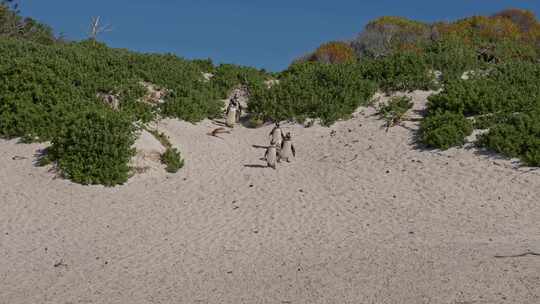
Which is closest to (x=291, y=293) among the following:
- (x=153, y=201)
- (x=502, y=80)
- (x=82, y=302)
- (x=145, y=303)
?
(x=145, y=303)

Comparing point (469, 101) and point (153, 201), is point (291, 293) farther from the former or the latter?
point (469, 101)

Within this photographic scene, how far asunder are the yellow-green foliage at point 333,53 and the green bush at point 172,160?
30108 mm

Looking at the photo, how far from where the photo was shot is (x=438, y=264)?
973 centimetres

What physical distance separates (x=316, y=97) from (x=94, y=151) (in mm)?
8231

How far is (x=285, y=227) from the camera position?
1295cm

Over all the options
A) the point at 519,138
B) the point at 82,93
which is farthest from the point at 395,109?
the point at 82,93

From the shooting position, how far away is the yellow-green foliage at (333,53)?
46406 mm

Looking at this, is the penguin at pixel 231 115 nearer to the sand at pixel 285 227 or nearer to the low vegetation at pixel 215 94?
the low vegetation at pixel 215 94

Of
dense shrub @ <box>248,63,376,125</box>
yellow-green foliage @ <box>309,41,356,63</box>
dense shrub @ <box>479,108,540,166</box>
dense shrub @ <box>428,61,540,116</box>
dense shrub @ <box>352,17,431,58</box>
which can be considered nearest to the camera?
dense shrub @ <box>479,108,540,166</box>

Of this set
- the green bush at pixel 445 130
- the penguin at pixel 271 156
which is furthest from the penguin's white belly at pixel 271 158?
the green bush at pixel 445 130

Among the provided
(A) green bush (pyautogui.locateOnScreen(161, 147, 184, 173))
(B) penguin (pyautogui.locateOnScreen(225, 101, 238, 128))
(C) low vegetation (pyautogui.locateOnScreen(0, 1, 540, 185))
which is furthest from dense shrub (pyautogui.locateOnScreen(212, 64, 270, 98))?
(A) green bush (pyautogui.locateOnScreen(161, 147, 184, 173))

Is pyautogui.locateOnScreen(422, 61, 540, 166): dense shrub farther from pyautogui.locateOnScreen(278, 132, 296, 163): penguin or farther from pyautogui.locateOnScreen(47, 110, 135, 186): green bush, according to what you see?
pyautogui.locateOnScreen(47, 110, 135, 186): green bush

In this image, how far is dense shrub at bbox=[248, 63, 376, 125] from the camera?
20719mm

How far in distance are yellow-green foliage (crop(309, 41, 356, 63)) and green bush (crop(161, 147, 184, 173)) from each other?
98.8 ft
